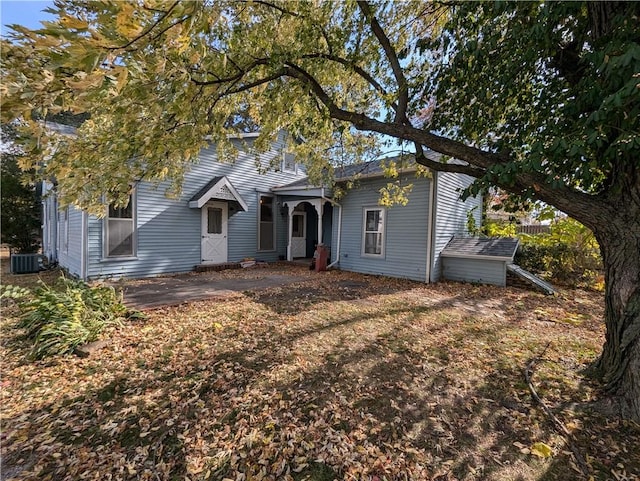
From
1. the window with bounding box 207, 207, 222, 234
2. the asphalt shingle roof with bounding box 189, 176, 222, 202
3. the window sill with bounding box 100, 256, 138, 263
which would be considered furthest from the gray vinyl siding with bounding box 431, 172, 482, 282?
the window sill with bounding box 100, 256, 138, 263

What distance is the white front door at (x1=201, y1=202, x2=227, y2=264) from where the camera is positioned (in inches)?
402

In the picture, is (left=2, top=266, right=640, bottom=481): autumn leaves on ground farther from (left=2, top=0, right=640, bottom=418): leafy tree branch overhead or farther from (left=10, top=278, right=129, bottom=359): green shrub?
(left=2, top=0, right=640, bottom=418): leafy tree branch overhead

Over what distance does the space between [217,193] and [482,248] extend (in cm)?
851

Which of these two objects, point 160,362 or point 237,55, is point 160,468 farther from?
point 237,55

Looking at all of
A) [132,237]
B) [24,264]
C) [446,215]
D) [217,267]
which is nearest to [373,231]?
[446,215]

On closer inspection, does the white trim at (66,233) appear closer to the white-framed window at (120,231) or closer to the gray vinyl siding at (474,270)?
the white-framed window at (120,231)

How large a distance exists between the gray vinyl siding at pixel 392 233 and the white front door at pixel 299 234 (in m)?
2.42

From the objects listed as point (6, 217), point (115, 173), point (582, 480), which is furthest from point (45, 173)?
point (6, 217)

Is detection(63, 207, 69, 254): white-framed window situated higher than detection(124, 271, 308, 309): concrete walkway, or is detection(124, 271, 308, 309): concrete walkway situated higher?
detection(63, 207, 69, 254): white-framed window

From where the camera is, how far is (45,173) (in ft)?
10.9

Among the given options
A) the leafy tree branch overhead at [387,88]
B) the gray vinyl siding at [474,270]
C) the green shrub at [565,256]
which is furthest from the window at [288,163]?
the green shrub at [565,256]

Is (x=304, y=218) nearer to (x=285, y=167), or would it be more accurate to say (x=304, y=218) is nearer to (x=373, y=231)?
(x=285, y=167)

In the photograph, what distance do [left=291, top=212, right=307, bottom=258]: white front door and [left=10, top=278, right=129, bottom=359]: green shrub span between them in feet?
27.2

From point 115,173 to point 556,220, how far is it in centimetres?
1143
